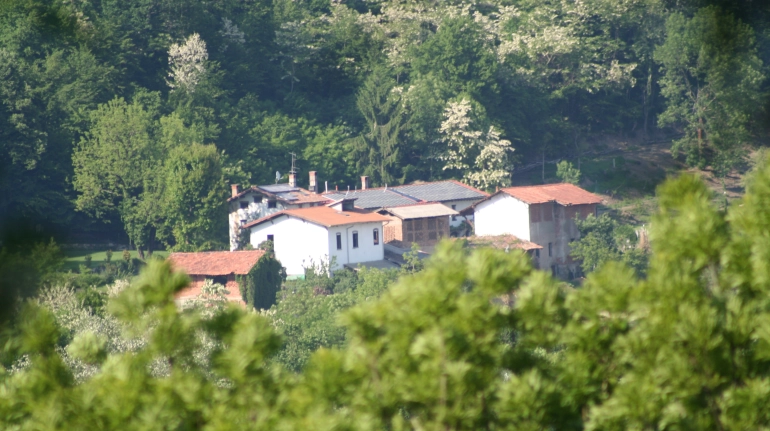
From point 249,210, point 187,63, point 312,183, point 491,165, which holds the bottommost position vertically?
point 249,210

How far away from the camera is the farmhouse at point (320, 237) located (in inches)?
1111

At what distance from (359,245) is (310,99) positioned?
1560 centimetres

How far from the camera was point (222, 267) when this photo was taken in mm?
25859

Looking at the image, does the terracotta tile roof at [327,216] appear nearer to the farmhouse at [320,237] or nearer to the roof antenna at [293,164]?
the farmhouse at [320,237]

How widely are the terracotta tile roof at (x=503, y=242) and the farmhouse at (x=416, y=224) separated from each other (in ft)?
3.56

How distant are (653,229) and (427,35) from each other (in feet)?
136

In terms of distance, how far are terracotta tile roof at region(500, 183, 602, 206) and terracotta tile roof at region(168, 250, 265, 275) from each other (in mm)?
8815

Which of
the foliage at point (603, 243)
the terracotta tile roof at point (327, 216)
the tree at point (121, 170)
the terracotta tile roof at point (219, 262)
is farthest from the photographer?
the tree at point (121, 170)

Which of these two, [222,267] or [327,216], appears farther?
[327,216]

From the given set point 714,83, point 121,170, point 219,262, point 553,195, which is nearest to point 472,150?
point 553,195

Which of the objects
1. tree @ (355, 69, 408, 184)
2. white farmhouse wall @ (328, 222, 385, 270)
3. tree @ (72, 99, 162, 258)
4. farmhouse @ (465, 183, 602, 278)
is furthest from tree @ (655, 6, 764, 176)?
tree @ (72, 99, 162, 258)

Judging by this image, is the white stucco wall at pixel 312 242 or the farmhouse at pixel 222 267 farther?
the white stucco wall at pixel 312 242

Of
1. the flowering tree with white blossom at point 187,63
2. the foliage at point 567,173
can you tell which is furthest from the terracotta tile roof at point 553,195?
the flowering tree with white blossom at point 187,63

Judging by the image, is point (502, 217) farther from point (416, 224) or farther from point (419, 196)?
point (419, 196)
